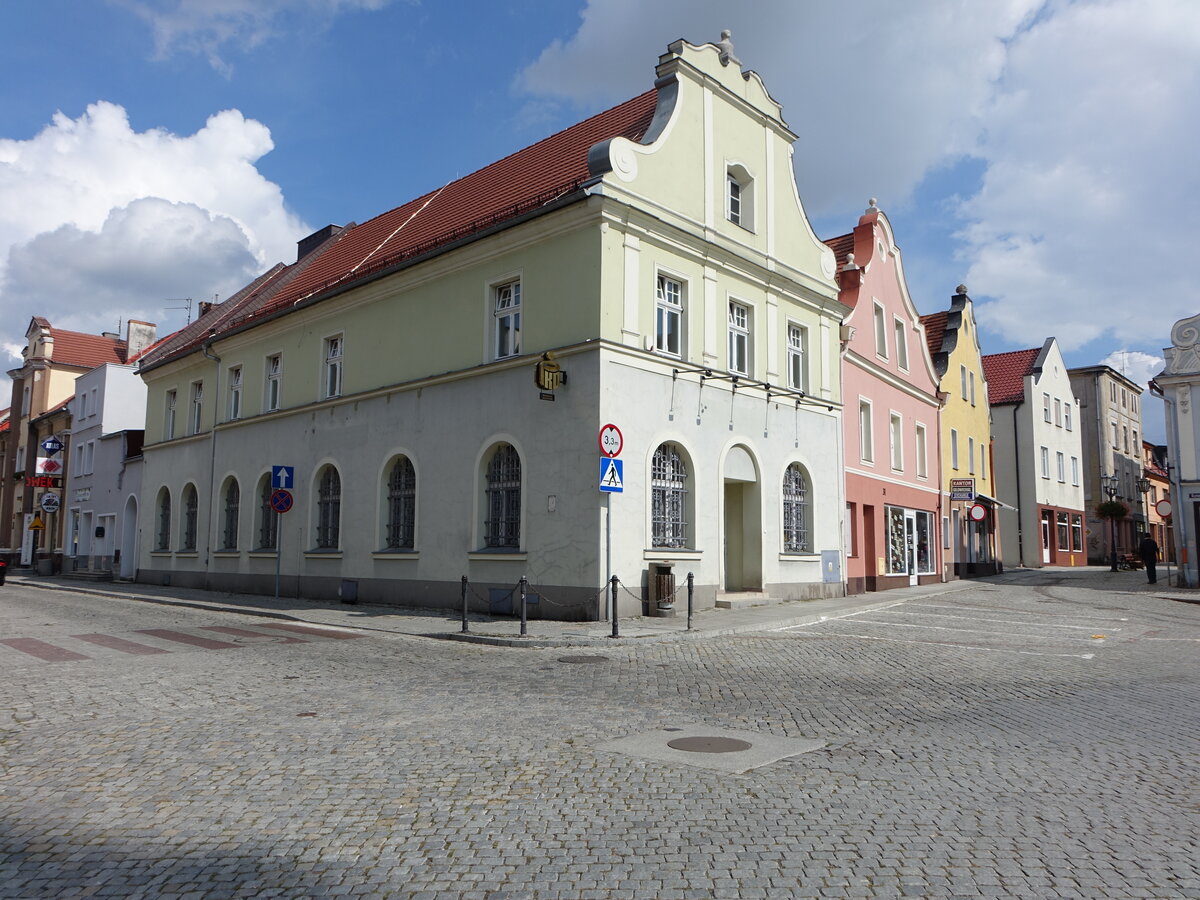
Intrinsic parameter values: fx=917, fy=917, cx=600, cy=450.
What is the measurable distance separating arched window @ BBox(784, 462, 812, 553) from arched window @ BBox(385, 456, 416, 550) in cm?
873

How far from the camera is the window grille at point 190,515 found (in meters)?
30.2

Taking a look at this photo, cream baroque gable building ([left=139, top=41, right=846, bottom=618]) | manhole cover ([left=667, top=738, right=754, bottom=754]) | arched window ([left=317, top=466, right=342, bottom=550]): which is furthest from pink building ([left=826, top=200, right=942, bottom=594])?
manhole cover ([left=667, top=738, right=754, bottom=754])

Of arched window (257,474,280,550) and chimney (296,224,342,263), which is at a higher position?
chimney (296,224,342,263)

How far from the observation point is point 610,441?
50.1ft

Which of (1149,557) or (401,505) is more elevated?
(401,505)

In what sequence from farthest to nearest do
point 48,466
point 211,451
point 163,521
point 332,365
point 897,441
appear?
point 48,466
point 163,521
point 897,441
point 211,451
point 332,365

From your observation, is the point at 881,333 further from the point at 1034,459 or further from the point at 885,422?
the point at 1034,459

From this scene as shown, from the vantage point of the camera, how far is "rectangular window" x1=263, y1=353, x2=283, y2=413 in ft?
87.2

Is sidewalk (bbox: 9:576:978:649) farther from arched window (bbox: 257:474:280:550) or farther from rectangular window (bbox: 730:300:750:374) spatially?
rectangular window (bbox: 730:300:750:374)

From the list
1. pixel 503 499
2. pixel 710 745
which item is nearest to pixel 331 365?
pixel 503 499

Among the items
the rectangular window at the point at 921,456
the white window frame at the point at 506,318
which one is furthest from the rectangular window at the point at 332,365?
the rectangular window at the point at 921,456

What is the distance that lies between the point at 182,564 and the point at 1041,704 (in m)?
27.6

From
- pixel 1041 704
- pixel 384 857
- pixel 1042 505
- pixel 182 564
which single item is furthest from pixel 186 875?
pixel 1042 505

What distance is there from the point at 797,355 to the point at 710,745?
17.2m
